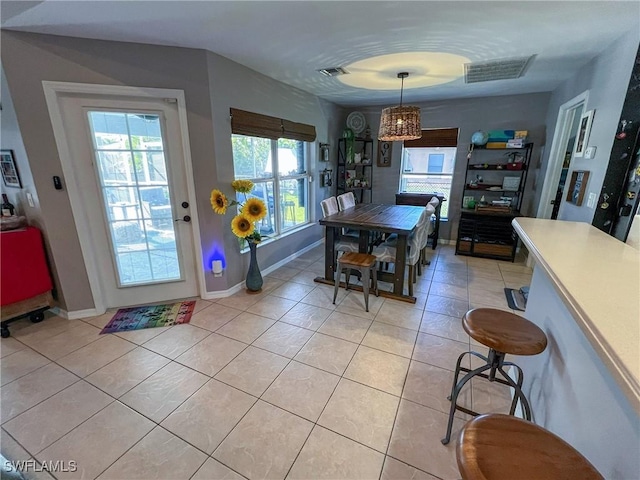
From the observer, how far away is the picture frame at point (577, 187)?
2.52 m

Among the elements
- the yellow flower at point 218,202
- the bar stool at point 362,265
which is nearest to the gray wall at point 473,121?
the bar stool at point 362,265

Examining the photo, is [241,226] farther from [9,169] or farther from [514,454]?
[514,454]

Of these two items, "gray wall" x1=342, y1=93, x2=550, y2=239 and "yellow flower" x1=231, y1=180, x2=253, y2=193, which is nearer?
"yellow flower" x1=231, y1=180, x2=253, y2=193

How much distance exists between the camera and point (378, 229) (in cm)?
293

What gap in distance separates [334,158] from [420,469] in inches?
184

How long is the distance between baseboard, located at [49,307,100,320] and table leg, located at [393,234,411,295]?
3.02 meters

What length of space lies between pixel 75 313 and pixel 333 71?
3.55 metres

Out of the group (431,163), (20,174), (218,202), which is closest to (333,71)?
(218,202)

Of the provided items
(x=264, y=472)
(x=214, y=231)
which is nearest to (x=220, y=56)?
(x=214, y=231)

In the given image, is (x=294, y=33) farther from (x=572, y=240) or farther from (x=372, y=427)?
(x=372, y=427)

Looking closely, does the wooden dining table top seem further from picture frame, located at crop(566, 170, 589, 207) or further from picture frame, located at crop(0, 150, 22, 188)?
picture frame, located at crop(0, 150, 22, 188)

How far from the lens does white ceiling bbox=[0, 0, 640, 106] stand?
5.77 feet

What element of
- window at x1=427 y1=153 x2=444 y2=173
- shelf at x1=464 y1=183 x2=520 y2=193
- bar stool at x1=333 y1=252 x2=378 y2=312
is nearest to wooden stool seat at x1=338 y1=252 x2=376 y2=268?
bar stool at x1=333 y1=252 x2=378 y2=312

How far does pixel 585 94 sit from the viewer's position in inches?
109
